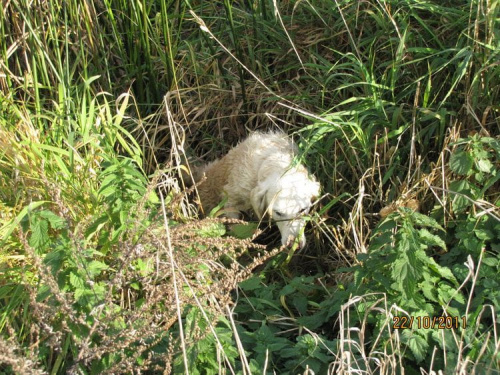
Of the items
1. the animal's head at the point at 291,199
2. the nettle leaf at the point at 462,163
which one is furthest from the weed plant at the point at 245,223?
the animal's head at the point at 291,199

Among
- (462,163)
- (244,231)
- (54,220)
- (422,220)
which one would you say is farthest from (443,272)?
(54,220)

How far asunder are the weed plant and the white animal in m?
0.12

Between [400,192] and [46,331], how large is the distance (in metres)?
1.89

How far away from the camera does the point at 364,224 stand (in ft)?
11.9

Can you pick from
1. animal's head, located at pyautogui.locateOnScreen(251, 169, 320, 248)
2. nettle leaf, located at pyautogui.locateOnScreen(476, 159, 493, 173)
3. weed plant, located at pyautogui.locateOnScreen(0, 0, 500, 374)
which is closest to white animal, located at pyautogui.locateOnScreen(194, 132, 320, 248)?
animal's head, located at pyautogui.locateOnScreen(251, 169, 320, 248)

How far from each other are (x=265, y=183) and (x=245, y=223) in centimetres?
75

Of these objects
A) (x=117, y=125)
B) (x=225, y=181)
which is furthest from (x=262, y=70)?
(x=117, y=125)

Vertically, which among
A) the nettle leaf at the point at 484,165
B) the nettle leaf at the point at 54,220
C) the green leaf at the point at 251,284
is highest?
the nettle leaf at the point at 54,220

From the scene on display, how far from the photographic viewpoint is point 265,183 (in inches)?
159

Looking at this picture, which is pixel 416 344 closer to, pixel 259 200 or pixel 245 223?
pixel 245 223

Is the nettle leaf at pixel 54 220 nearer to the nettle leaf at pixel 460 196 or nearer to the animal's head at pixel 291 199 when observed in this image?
the animal's head at pixel 291 199

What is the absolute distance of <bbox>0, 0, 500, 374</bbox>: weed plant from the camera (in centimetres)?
262
